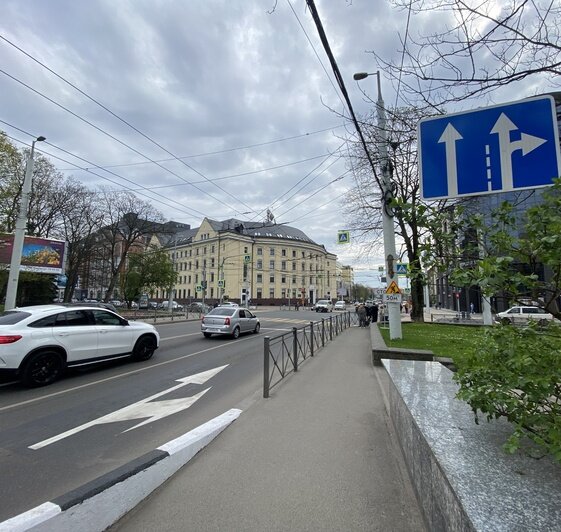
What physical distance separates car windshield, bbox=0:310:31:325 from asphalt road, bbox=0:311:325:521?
52.7 inches

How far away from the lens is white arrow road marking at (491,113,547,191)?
7.85 ft

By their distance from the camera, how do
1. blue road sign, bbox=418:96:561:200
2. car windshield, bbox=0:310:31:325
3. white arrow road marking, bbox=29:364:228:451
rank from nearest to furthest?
blue road sign, bbox=418:96:561:200 → white arrow road marking, bbox=29:364:228:451 → car windshield, bbox=0:310:31:325

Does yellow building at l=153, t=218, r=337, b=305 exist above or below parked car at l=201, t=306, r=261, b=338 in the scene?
above

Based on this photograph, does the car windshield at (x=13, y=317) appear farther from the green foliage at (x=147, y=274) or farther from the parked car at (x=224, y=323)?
the green foliage at (x=147, y=274)

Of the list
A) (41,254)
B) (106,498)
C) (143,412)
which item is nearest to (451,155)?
(106,498)

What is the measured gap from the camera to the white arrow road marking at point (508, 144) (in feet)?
7.85

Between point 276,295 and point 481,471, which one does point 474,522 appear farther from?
point 276,295

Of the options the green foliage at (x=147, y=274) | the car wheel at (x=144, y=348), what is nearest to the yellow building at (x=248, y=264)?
the green foliage at (x=147, y=274)

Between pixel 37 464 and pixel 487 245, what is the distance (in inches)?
198

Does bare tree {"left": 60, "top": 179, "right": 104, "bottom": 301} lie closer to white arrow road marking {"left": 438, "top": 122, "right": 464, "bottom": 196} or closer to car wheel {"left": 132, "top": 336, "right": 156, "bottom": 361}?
car wheel {"left": 132, "top": 336, "right": 156, "bottom": 361}

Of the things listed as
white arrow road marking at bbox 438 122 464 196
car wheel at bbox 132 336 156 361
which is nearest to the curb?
white arrow road marking at bbox 438 122 464 196

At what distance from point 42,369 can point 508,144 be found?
8.76 m

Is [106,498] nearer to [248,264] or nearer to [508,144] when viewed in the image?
[508,144]

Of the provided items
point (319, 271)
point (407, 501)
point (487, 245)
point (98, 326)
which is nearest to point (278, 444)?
point (407, 501)
